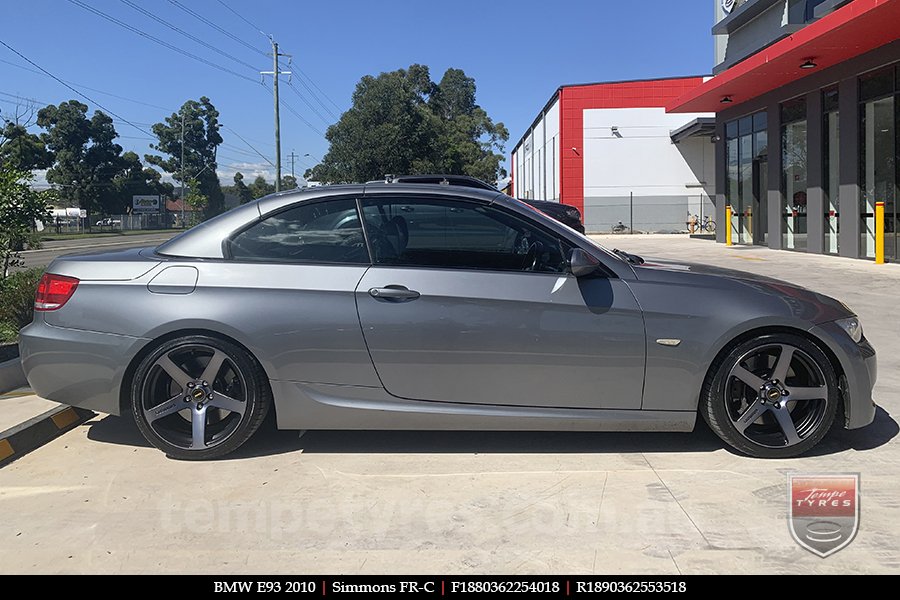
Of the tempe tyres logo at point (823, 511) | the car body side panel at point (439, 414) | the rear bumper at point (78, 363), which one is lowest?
the tempe tyres logo at point (823, 511)

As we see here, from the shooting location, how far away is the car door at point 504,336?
164 inches

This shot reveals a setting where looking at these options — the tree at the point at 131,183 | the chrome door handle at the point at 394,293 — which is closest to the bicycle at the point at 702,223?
the chrome door handle at the point at 394,293

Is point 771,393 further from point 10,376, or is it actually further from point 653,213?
point 653,213

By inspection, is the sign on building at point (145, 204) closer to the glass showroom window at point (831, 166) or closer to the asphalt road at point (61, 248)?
Answer: the asphalt road at point (61, 248)

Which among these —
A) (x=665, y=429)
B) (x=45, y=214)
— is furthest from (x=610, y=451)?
(x=45, y=214)

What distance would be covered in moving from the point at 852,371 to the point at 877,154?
14.0m

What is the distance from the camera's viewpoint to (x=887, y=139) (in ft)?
50.8

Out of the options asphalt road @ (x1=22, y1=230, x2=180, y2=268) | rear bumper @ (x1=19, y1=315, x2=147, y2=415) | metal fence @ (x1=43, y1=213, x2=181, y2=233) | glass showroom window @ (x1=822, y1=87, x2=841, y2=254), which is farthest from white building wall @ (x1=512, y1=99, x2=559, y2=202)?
rear bumper @ (x1=19, y1=315, x2=147, y2=415)

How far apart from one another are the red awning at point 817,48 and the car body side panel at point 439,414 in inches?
469

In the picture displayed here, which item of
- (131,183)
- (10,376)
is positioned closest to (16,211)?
(10,376)

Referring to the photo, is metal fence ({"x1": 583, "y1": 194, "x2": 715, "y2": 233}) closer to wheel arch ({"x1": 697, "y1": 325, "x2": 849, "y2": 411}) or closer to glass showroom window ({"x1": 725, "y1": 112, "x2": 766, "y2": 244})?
glass showroom window ({"x1": 725, "y1": 112, "x2": 766, "y2": 244})

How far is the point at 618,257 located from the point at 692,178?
117 feet

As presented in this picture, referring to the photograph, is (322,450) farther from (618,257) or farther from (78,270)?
(618,257)

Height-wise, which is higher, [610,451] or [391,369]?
[391,369]
